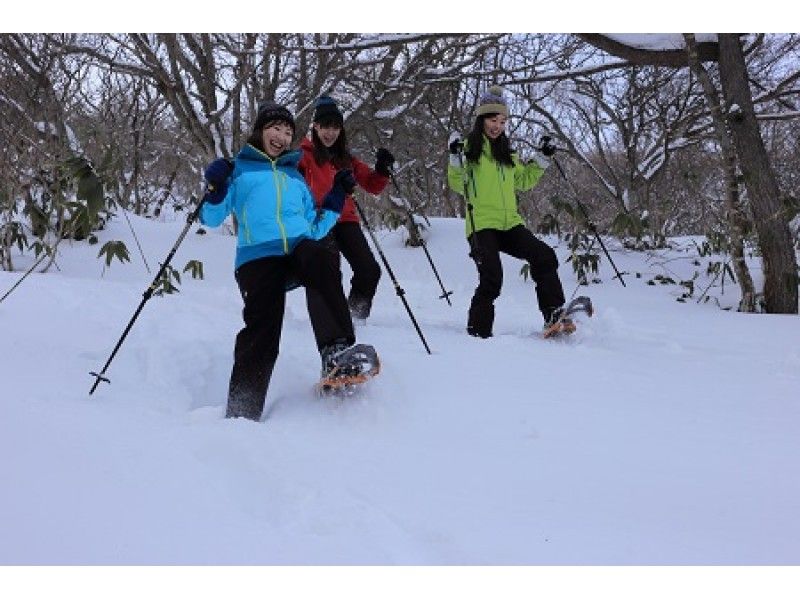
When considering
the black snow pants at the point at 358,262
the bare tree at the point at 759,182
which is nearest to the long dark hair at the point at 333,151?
the black snow pants at the point at 358,262

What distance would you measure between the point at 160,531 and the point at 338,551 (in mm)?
475

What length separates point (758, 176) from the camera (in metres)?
5.75

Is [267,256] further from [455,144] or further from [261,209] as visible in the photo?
[455,144]

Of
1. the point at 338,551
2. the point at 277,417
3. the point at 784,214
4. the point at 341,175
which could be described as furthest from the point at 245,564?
the point at 784,214

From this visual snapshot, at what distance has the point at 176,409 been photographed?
296 cm

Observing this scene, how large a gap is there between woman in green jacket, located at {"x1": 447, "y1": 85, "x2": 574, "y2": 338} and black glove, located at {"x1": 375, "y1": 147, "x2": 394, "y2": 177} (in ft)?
1.42

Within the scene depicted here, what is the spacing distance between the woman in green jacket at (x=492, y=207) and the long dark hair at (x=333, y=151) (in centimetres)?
71

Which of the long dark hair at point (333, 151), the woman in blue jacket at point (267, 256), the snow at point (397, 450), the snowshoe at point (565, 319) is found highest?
the long dark hair at point (333, 151)

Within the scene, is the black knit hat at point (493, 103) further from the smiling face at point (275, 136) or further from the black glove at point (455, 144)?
the smiling face at point (275, 136)

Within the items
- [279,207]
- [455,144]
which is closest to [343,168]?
[455,144]

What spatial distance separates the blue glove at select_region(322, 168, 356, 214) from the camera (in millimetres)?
3312

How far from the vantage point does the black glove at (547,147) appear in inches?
179

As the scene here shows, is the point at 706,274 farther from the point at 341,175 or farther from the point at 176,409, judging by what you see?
the point at 176,409

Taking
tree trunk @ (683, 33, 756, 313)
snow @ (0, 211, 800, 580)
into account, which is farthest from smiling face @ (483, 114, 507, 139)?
tree trunk @ (683, 33, 756, 313)
